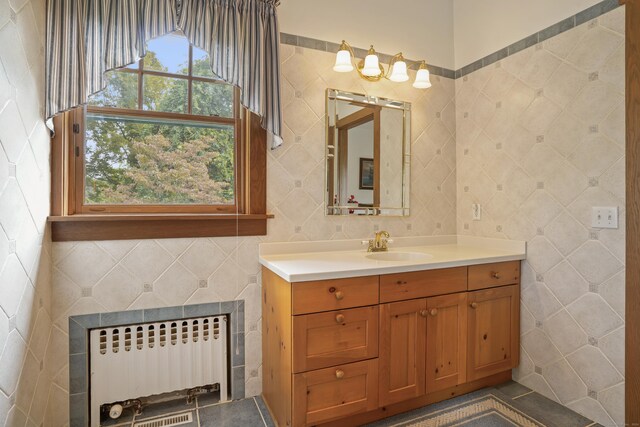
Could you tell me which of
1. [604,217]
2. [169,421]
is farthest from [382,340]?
[604,217]

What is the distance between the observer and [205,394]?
1.99m

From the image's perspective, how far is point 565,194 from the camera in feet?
6.21

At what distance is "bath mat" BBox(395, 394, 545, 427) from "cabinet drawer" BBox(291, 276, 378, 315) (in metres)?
0.72

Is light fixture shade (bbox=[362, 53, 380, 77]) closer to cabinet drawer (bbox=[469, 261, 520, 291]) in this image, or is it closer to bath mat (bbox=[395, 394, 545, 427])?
cabinet drawer (bbox=[469, 261, 520, 291])

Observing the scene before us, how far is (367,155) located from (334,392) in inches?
55.9

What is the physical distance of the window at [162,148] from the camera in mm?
1737

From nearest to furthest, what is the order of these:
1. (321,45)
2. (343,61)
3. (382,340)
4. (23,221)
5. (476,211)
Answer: (23,221) → (382,340) → (343,61) → (321,45) → (476,211)

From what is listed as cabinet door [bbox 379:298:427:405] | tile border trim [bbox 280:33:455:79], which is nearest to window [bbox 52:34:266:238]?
tile border trim [bbox 280:33:455:79]

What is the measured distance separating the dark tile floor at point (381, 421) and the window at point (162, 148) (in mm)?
970

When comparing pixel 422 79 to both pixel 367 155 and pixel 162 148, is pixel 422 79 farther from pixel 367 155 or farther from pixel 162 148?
pixel 162 148

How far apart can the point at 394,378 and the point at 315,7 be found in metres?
2.18

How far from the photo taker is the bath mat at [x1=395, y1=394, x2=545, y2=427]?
1.75m

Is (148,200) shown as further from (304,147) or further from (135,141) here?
(304,147)

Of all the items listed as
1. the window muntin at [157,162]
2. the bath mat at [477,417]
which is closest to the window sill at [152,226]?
the window muntin at [157,162]
